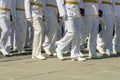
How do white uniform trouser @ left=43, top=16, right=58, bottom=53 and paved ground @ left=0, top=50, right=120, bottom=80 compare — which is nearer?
paved ground @ left=0, top=50, right=120, bottom=80

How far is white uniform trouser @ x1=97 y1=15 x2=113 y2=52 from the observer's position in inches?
454

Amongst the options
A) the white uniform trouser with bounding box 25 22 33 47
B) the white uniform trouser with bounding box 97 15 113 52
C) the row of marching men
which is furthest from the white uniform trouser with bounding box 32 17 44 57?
the white uniform trouser with bounding box 25 22 33 47

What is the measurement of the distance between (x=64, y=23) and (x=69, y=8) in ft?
4.20

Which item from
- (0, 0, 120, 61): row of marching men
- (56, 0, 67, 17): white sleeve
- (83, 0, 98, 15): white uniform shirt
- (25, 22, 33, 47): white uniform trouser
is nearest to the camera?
(56, 0, 67, 17): white sleeve

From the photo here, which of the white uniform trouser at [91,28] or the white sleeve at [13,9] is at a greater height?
the white sleeve at [13,9]

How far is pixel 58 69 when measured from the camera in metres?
8.52

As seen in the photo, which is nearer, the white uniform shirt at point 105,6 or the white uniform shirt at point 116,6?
the white uniform shirt at point 105,6

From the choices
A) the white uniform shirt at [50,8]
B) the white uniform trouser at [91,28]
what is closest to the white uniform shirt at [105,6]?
the white uniform trouser at [91,28]

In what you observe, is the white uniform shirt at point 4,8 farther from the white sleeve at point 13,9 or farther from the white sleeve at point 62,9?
the white sleeve at point 62,9

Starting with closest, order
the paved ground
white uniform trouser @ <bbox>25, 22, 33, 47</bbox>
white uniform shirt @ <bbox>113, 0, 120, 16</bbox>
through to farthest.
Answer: the paved ground, white uniform shirt @ <bbox>113, 0, 120, 16</bbox>, white uniform trouser @ <bbox>25, 22, 33, 47</bbox>

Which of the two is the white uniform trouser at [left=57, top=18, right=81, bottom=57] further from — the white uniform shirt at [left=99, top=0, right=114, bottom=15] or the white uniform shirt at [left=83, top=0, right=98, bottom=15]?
the white uniform shirt at [left=99, top=0, right=114, bottom=15]

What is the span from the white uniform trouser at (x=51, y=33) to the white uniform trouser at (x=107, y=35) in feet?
4.64

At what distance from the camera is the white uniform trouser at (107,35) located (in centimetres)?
1152

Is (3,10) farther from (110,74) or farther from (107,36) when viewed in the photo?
(110,74)
